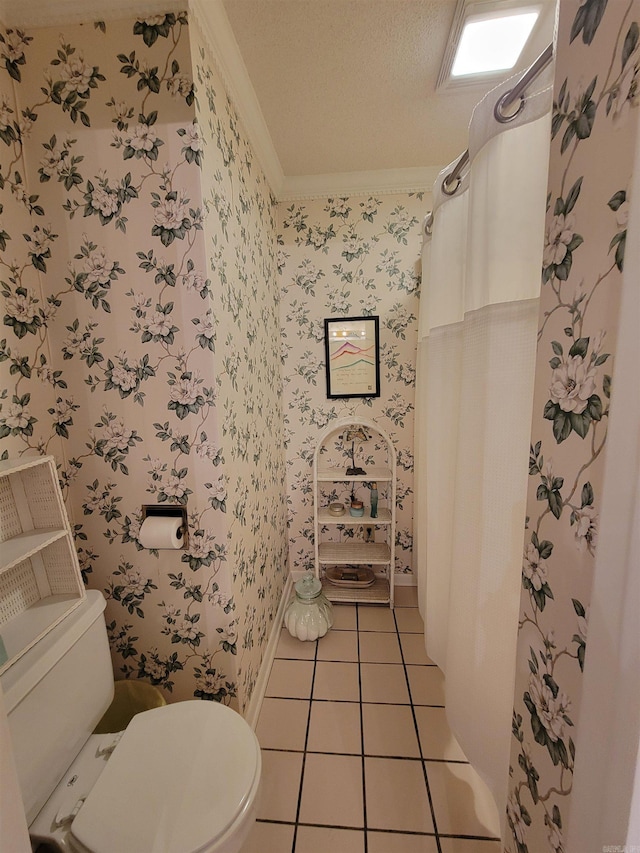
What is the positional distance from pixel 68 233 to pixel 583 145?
1.29 m

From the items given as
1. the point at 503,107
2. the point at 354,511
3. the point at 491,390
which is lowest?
the point at 354,511

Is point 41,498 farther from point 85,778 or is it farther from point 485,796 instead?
point 485,796

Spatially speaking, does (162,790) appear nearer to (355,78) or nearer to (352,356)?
(352,356)

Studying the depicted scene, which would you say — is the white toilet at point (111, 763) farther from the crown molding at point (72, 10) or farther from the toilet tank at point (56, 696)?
the crown molding at point (72, 10)

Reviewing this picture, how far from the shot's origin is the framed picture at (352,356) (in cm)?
210

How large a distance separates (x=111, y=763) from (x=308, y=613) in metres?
1.08

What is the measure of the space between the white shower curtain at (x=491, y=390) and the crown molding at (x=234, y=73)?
2.62ft

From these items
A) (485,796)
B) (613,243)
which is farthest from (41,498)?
(485,796)

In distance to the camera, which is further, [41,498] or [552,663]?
[41,498]

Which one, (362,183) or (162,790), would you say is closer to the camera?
(162,790)

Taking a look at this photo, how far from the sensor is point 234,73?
4.00 ft

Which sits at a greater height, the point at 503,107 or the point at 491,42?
the point at 491,42

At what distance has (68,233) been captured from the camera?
1.08 meters

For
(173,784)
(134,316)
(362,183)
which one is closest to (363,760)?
(173,784)
